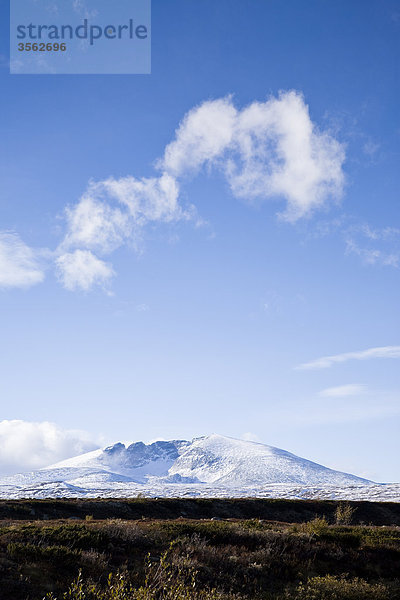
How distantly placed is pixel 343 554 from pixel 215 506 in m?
28.1

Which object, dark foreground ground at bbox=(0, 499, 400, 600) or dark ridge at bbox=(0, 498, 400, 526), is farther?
dark ridge at bbox=(0, 498, 400, 526)

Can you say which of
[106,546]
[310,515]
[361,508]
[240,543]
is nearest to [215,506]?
[310,515]

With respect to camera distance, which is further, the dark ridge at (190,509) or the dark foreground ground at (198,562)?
the dark ridge at (190,509)

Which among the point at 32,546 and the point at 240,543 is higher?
the point at 32,546

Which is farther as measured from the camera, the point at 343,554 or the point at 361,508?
the point at 361,508

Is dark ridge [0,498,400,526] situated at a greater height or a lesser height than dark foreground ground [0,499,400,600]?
lesser

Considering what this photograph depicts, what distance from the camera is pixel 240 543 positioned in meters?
17.6

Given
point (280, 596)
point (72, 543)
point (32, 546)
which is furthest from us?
point (72, 543)

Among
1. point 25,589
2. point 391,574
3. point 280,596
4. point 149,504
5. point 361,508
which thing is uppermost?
point 25,589

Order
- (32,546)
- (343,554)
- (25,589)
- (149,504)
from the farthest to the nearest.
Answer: (149,504) → (343,554) → (32,546) → (25,589)

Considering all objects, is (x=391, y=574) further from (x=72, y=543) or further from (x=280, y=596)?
(x=72, y=543)

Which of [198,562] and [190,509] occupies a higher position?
[198,562]

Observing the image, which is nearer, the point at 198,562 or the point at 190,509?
the point at 198,562

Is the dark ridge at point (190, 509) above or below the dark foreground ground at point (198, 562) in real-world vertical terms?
below
